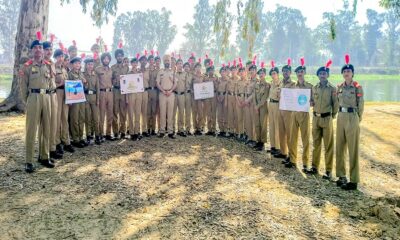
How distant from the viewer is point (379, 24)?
81875 mm

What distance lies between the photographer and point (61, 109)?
20.8 feet

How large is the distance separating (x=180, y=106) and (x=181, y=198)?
4098 millimetres

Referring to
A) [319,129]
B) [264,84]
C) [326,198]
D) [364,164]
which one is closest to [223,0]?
[264,84]

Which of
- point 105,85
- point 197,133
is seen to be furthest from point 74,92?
point 197,133

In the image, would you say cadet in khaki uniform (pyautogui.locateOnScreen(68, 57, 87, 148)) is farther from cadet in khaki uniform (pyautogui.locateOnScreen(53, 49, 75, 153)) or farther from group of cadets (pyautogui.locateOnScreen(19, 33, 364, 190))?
cadet in khaki uniform (pyautogui.locateOnScreen(53, 49, 75, 153))

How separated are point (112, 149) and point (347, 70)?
15.5ft

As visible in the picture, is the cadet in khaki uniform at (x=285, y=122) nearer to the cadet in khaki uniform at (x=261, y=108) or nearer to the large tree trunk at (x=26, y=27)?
the cadet in khaki uniform at (x=261, y=108)

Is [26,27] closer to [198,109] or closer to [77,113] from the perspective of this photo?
[77,113]

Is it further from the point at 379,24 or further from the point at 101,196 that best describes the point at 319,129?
the point at 379,24

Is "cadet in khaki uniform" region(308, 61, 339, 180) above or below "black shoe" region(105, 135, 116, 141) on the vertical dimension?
above

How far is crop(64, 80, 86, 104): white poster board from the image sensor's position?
628cm

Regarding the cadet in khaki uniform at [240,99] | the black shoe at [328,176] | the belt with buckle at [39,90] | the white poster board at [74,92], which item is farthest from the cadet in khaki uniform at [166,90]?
the black shoe at [328,176]

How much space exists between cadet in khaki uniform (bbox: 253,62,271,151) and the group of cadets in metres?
0.02

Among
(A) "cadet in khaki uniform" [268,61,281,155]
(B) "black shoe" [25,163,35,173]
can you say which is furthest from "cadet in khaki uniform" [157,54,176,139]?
(B) "black shoe" [25,163,35,173]
